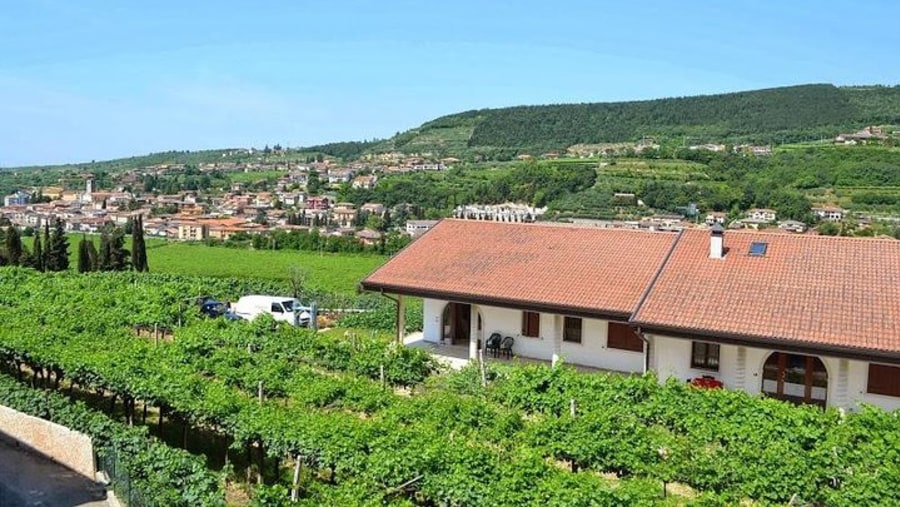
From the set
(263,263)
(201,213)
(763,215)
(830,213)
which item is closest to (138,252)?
(263,263)

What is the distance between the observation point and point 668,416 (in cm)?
1420

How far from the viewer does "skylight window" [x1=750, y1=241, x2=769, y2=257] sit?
19281 mm

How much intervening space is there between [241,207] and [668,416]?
130893mm

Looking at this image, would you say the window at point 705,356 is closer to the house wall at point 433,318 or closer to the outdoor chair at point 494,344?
the outdoor chair at point 494,344

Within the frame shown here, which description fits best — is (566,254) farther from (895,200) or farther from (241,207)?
(241,207)

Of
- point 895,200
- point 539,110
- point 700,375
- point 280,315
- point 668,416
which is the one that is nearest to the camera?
point 668,416

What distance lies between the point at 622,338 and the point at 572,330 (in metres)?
1.39

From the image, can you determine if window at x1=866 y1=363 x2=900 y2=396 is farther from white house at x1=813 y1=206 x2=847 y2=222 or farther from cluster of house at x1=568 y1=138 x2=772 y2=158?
cluster of house at x1=568 y1=138 x2=772 y2=158

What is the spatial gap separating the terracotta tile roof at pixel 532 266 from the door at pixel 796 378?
11.1 ft

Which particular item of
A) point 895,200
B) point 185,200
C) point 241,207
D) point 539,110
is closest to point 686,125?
point 539,110

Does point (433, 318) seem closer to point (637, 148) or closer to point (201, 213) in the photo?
point (637, 148)

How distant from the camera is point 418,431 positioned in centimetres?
1278

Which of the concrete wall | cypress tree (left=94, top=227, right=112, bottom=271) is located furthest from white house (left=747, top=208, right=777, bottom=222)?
the concrete wall

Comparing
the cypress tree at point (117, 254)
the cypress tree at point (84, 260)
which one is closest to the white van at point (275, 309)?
the cypress tree at point (84, 260)
